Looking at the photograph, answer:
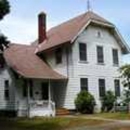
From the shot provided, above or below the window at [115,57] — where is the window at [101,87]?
below

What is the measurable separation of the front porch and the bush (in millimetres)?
1977

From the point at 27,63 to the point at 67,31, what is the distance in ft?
16.4

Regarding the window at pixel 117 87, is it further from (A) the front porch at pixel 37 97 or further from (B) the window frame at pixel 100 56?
(A) the front porch at pixel 37 97

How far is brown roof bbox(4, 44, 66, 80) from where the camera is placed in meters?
31.2

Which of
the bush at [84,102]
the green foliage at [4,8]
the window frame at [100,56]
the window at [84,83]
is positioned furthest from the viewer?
the window frame at [100,56]

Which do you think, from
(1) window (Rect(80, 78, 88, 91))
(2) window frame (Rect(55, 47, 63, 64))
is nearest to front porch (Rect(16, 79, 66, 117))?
(1) window (Rect(80, 78, 88, 91))

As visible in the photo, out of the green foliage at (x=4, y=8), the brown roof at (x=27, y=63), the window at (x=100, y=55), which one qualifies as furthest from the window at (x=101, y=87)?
the green foliage at (x=4, y=8)

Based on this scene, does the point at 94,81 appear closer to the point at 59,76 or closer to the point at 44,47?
the point at 59,76

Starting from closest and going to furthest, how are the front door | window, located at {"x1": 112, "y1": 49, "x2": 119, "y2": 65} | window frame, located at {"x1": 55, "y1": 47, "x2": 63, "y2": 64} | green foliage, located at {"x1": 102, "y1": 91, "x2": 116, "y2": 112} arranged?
the front door, window frame, located at {"x1": 55, "y1": 47, "x2": 63, "y2": 64}, green foliage, located at {"x1": 102, "y1": 91, "x2": 116, "y2": 112}, window, located at {"x1": 112, "y1": 49, "x2": 119, "y2": 65}

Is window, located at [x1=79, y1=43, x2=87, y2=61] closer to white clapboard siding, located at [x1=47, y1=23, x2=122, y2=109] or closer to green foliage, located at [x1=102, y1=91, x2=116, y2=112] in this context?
white clapboard siding, located at [x1=47, y1=23, x2=122, y2=109]

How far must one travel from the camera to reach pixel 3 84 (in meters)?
33.6

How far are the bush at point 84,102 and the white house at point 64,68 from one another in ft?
2.04

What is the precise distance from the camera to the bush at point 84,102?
103 feet

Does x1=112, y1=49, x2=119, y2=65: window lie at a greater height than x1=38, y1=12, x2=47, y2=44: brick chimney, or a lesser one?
lesser
